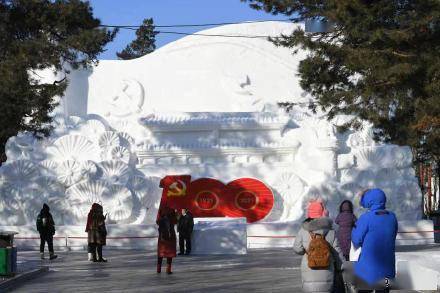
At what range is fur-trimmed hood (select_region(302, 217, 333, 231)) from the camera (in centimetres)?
836

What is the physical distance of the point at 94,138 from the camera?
1117 inches

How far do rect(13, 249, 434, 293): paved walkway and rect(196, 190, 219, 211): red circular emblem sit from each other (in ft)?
20.0

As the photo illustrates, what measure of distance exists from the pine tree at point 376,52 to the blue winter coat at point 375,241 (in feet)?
20.9

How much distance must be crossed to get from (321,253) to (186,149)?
20.7 metres

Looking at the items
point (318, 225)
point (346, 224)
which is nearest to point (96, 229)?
point (346, 224)

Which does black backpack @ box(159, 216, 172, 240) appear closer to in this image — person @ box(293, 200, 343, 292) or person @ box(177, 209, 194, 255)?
person @ box(177, 209, 194, 255)

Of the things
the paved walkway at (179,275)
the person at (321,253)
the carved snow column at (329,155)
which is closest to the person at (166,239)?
the paved walkway at (179,275)

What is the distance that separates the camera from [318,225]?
837 centimetres

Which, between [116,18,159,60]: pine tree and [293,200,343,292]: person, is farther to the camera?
[116,18,159,60]: pine tree

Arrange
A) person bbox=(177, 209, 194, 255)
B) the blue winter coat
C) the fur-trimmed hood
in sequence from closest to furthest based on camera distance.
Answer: the blue winter coat, the fur-trimmed hood, person bbox=(177, 209, 194, 255)

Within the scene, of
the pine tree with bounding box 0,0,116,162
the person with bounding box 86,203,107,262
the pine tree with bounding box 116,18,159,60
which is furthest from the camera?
the pine tree with bounding box 116,18,159,60

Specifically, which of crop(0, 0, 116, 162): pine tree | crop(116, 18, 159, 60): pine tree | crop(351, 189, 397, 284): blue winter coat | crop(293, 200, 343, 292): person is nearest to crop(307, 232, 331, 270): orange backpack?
crop(293, 200, 343, 292): person

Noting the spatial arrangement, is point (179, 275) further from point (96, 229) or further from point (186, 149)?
point (186, 149)

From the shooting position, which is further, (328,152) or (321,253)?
(328,152)
